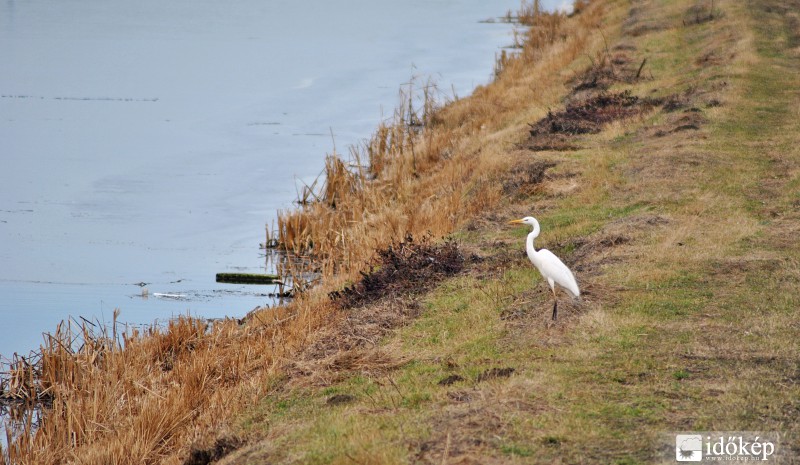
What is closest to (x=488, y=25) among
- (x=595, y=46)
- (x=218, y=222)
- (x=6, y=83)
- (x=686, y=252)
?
(x=595, y=46)

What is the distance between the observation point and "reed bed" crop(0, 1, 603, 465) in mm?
9312

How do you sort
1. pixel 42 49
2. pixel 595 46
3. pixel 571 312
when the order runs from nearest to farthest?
pixel 571 312, pixel 595 46, pixel 42 49

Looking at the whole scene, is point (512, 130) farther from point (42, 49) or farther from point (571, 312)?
point (42, 49)

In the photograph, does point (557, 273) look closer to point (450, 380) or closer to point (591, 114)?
point (450, 380)

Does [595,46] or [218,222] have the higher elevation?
[595,46]

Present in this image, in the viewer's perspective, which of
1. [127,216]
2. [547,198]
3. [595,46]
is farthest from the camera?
[595,46]

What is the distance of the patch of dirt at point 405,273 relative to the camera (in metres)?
12.2

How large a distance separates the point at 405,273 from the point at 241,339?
2109 millimetres

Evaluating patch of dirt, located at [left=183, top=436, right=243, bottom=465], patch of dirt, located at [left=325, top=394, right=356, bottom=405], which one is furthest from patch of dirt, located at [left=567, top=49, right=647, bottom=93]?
patch of dirt, located at [left=183, top=436, right=243, bottom=465]

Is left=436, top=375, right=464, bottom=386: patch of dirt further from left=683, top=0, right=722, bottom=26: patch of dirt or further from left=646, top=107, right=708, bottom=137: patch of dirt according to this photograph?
left=683, top=0, right=722, bottom=26: patch of dirt

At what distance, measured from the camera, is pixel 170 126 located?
28.2 meters

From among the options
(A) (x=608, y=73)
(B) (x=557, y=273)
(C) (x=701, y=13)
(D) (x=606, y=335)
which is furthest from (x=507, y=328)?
(C) (x=701, y=13)

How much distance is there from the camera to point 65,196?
21.3 m

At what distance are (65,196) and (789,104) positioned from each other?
14658mm
